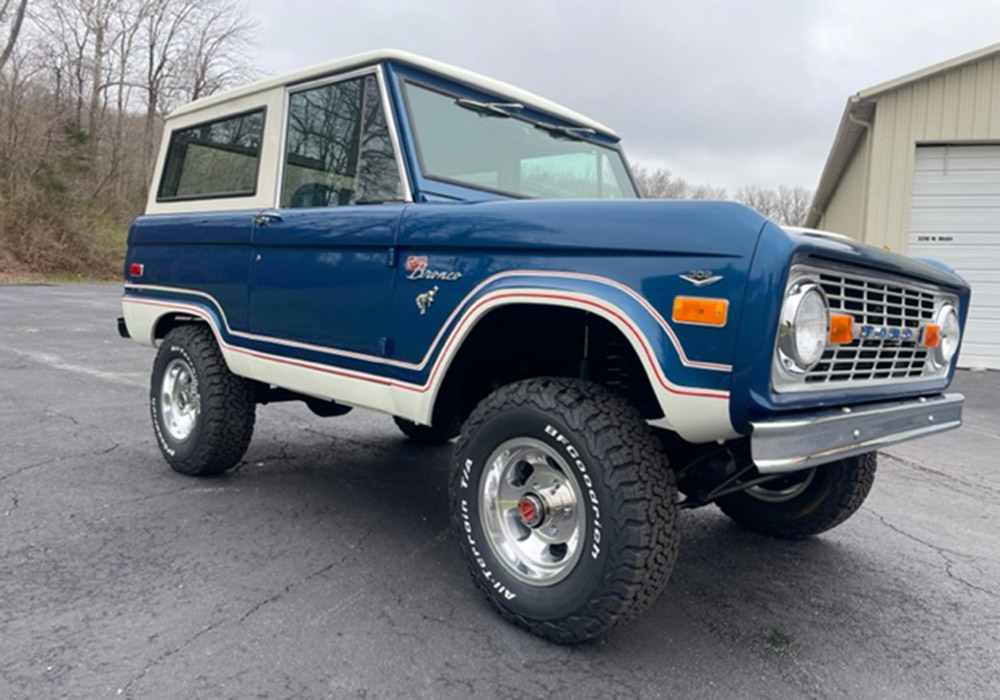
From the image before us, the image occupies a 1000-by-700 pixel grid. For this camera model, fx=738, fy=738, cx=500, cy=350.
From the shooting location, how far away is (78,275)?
24688 millimetres

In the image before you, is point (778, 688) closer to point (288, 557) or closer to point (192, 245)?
point (288, 557)

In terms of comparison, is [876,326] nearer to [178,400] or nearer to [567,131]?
[567,131]

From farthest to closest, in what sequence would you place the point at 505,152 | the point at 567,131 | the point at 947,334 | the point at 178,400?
the point at 178,400, the point at 567,131, the point at 505,152, the point at 947,334

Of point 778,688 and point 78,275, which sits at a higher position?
point 78,275

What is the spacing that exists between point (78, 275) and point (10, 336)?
16390 millimetres

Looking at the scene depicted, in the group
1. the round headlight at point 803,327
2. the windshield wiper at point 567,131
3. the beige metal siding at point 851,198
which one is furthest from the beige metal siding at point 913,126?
the round headlight at point 803,327

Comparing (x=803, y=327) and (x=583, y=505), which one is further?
(x=583, y=505)

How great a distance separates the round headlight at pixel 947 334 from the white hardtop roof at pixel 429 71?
2.01 meters

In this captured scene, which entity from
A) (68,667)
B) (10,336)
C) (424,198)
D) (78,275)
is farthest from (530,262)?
(78,275)

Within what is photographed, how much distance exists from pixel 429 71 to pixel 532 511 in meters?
2.02

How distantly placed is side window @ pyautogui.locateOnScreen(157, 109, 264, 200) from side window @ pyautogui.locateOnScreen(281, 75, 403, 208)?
1.00 ft

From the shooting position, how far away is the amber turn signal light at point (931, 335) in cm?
279

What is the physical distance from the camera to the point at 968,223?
1030 cm

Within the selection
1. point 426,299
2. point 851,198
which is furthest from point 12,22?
point 426,299
